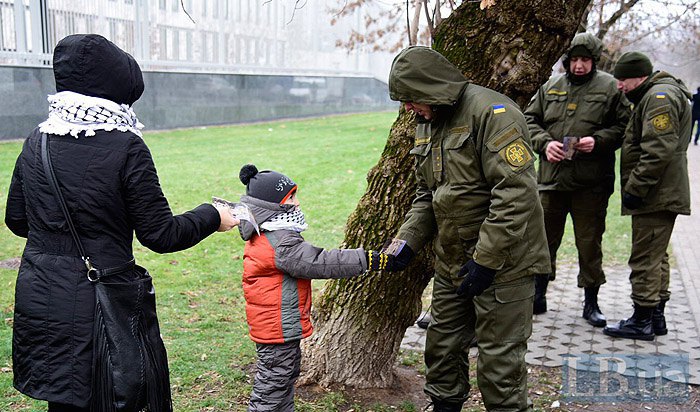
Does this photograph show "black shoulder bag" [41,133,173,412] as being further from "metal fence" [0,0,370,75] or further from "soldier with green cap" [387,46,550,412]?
"metal fence" [0,0,370,75]

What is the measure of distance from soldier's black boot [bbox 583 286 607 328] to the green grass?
66.9 inches

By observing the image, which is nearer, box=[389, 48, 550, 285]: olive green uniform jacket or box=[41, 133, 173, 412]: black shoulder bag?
box=[41, 133, 173, 412]: black shoulder bag

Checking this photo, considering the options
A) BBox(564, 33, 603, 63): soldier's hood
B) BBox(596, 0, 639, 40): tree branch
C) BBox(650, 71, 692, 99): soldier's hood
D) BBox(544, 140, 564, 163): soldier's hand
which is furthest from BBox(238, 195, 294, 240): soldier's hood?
BBox(596, 0, 639, 40): tree branch

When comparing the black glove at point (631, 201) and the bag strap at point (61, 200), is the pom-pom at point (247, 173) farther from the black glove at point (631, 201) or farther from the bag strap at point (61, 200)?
→ the black glove at point (631, 201)

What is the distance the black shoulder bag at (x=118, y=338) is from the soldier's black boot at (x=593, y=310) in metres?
4.02

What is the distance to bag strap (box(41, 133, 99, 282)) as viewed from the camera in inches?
109

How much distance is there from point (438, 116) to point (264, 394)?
5.35 feet

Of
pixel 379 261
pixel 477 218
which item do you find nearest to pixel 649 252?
pixel 477 218

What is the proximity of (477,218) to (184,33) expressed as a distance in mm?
16898

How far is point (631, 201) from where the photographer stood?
545cm

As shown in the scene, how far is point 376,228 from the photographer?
14.0 feet

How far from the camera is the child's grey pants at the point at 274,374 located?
12.0 feet

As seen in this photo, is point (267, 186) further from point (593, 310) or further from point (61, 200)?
point (593, 310)

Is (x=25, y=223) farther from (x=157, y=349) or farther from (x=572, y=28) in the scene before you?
(x=572, y=28)
